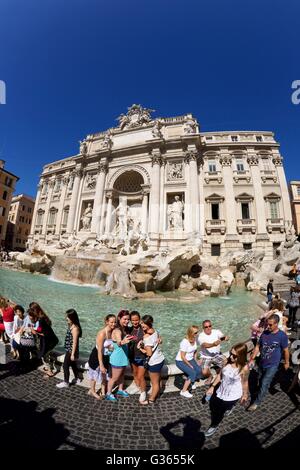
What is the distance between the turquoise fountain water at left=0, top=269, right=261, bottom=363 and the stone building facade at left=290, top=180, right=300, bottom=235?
939 inches

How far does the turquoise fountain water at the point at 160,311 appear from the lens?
514 cm

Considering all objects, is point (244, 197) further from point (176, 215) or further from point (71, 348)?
point (71, 348)

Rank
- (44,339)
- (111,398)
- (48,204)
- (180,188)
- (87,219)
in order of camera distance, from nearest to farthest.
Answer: (111,398)
(44,339)
(180,188)
(87,219)
(48,204)

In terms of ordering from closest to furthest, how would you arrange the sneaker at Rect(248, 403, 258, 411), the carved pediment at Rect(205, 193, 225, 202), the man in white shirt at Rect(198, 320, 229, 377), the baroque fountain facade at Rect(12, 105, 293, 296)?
the sneaker at Rect(248, 403, 258, 411)
the man in white shirt at Rect(198, 320, 229, 377)
the baroque fountain facade at Rect(12, 105, 293, 296)
the carved pediment at Rect(205, 193, 225, 202)

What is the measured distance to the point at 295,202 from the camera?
1083 inches

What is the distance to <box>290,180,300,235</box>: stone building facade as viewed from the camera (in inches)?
1057

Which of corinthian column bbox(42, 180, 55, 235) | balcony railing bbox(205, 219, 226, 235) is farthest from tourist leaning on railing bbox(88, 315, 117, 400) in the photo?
corinthian column bbox(42, 180, 55, 235)

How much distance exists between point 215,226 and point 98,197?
14.0 meters

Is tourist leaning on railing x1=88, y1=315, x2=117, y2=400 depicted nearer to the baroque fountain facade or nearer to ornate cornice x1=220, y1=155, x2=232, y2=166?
the baroque fountain facade

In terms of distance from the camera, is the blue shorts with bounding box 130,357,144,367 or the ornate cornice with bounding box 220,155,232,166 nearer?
the blue shorts with bounding box 130,357,144,367

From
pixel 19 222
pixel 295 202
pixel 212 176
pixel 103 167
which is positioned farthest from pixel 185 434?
pixel 19 222

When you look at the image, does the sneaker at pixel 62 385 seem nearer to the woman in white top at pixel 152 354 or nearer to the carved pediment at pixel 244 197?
the woman in white top at pixel 152 354
